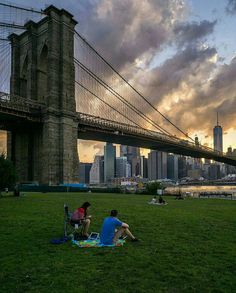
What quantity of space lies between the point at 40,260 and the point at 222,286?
3.64 meters

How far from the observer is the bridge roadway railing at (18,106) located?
1778 inches

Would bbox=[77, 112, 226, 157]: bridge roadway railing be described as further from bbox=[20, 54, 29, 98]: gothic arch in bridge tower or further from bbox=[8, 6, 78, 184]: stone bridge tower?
bbox=[20, 54, 29, 98]: gothic arch in bridge tower

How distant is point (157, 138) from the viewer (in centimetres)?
6844

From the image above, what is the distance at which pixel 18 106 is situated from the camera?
47.1 meters

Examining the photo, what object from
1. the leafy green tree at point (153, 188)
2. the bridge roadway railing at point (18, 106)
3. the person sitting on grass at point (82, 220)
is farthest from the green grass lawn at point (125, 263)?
the bridge roadway railing at point (18, 106)

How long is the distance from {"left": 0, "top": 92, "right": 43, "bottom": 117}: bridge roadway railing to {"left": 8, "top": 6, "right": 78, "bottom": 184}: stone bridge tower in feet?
5.26

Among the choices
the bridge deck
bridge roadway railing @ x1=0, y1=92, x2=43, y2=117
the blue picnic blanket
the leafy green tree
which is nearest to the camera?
the blue picnic blanket

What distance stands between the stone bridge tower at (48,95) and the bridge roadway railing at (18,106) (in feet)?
5.26

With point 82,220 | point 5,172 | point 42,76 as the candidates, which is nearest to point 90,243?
point 82,220

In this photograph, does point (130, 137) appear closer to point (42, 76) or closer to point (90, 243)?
point (42, 76)

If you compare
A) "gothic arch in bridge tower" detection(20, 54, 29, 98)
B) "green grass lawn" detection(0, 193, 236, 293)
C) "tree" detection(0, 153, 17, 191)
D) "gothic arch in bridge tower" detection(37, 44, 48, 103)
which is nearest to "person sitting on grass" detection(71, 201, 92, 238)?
"green grass lawn" detection(0, 193, 236, 293)

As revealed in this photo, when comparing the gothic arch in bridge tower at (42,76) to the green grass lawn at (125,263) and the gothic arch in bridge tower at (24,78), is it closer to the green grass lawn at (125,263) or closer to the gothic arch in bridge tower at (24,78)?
the gothic arch in bridge tower at (24,78)

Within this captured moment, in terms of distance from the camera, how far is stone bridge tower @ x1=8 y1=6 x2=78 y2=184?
49412 millimetres

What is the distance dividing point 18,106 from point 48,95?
17.7ft
